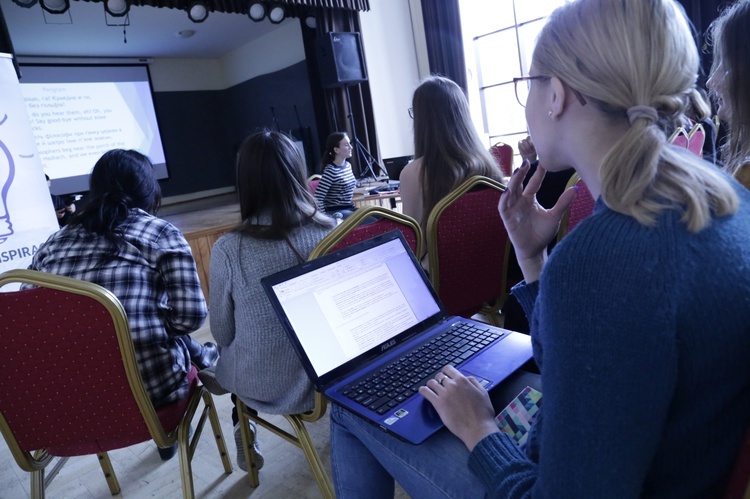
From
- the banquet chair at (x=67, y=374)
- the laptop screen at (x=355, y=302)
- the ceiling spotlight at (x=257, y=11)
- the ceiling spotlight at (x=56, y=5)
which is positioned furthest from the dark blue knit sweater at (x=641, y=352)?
the ceiling spotlight at (x=257, y=11)

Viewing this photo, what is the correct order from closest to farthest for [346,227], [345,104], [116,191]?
[346,227]
[116,191]
[345,104]

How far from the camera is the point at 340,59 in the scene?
5.42 metres

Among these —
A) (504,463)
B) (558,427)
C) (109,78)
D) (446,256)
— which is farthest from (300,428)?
(109,78)

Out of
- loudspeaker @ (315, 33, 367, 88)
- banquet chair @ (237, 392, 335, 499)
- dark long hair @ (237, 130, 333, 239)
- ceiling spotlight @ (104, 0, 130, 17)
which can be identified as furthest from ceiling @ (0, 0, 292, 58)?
banquet chair @ (237, 392, 335, 499)

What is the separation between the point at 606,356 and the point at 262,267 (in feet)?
2.94

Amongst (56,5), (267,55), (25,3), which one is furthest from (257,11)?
Answer: (267,55)

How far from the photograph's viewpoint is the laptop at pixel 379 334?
86cm

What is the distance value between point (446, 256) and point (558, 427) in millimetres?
1049

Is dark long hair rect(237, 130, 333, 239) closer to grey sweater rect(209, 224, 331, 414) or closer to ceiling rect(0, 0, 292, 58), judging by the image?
grey sweater rect(209, 224, 331, 414)

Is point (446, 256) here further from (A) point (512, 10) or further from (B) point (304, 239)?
(A) point (512, 10)

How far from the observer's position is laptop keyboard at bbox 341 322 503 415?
33.1 inches

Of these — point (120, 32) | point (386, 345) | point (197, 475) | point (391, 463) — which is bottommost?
point (197, 475)

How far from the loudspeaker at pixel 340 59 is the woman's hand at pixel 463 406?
5104 millimetres

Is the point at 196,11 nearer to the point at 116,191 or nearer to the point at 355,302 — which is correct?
the point at 116,191
